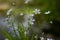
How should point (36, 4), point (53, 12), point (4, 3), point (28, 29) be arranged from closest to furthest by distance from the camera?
point (28, 29)
point (53, 12)
point (36, 4)
point (4, 3)

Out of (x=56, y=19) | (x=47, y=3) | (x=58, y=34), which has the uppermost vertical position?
(x=47, y=3)

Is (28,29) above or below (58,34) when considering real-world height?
above

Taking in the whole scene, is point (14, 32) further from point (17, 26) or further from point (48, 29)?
point (48, 29)

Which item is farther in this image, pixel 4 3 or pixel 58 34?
pixel 4 3

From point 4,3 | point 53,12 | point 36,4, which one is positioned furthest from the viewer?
point 4,3

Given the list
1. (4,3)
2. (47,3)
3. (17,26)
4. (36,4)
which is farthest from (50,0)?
(4,3)

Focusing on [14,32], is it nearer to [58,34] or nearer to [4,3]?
[58,34]

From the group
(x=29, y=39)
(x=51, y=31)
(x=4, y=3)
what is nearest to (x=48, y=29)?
(x=51, y=31)

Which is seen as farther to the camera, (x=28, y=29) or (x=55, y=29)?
(x=55, y=29)

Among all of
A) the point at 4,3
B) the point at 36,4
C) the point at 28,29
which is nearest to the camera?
the point at 28,29
